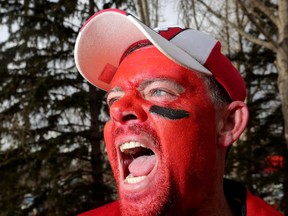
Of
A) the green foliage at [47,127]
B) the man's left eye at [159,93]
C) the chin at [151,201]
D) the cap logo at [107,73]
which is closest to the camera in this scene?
the chin at [151,201]

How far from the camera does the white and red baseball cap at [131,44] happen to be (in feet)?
5.22

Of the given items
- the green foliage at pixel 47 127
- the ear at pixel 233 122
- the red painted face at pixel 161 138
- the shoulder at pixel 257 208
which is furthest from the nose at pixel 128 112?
the green foliage at pixel 47 127

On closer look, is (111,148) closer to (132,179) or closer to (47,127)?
(132,179)

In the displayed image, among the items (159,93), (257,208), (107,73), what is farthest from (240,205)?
(107,73)

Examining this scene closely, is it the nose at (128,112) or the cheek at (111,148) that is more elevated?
the nose at (128,112)

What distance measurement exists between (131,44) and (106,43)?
12 centimetres

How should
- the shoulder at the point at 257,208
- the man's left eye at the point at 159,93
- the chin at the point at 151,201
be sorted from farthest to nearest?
the shoulder at the point at 257,208
the man's left eye at the point at 159,93
the chin at the point at 151,201

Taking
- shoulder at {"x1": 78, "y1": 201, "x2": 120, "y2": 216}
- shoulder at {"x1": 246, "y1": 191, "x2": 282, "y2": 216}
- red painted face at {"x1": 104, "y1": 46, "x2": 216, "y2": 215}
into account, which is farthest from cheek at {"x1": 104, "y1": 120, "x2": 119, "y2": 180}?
shoulder at {"x1": 246, "y1": 191, "x2": 282, "y2": 216}

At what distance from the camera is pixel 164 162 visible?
1455 mm

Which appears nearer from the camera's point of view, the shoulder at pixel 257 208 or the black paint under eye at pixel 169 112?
the black paint under eye at pixel 169 112

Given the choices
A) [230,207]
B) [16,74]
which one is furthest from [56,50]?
[230,207]

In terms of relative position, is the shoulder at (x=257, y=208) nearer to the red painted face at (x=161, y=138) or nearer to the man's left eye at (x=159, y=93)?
the red painted face at (x=161, y=138)

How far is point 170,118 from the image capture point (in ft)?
4.92

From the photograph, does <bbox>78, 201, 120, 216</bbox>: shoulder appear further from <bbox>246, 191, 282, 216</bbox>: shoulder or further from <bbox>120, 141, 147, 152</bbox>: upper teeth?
<bbox>246, 191, 282, 216</bbox>: shoulder
